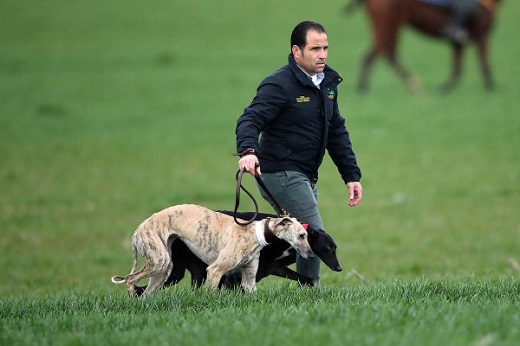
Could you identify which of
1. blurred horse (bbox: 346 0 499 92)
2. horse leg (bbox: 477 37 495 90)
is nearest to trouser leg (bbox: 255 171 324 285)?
blurred horse (bbox: 346 0 499 92)

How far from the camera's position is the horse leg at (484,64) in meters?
29.2

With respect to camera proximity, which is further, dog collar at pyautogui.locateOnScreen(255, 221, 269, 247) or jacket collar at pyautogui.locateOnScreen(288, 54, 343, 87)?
jacket collar at pyautogui.locateOnScreen(288, 54, 343, 87)

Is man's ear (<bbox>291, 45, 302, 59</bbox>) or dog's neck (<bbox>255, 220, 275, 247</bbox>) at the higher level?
man's ear (<bbox>291, 45, 302, 59</bbox>)

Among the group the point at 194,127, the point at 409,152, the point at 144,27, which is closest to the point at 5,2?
the point at 144,27

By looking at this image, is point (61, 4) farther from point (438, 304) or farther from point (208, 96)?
point (438, 304)

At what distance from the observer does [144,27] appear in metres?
40.8

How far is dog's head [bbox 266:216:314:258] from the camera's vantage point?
7.50 meters

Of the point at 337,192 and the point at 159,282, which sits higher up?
the point at 159,282

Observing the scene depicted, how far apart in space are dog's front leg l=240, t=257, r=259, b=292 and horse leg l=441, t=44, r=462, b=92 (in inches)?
878

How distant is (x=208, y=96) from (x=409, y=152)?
26.1 ft

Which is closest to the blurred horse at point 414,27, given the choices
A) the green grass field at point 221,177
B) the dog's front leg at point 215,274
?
the green grass field at point 221,177

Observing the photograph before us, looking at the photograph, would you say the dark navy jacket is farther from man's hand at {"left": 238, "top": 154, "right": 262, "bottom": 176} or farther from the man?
man's hand at {"left": 238, "top": 154, "right": 262, "bottom": 176}

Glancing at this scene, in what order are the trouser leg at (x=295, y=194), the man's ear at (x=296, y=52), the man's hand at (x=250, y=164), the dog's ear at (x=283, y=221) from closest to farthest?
the man's hand at (x=250, y=164), the dog's ear at (x=283, y=221), the man's ear at (x=296, y=52), the trouser leg at (x=295, y=194)

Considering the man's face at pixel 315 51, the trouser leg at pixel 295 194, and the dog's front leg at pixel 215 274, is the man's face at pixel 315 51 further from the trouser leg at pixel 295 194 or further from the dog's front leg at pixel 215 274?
the dog's front leg at pixel 215 274
